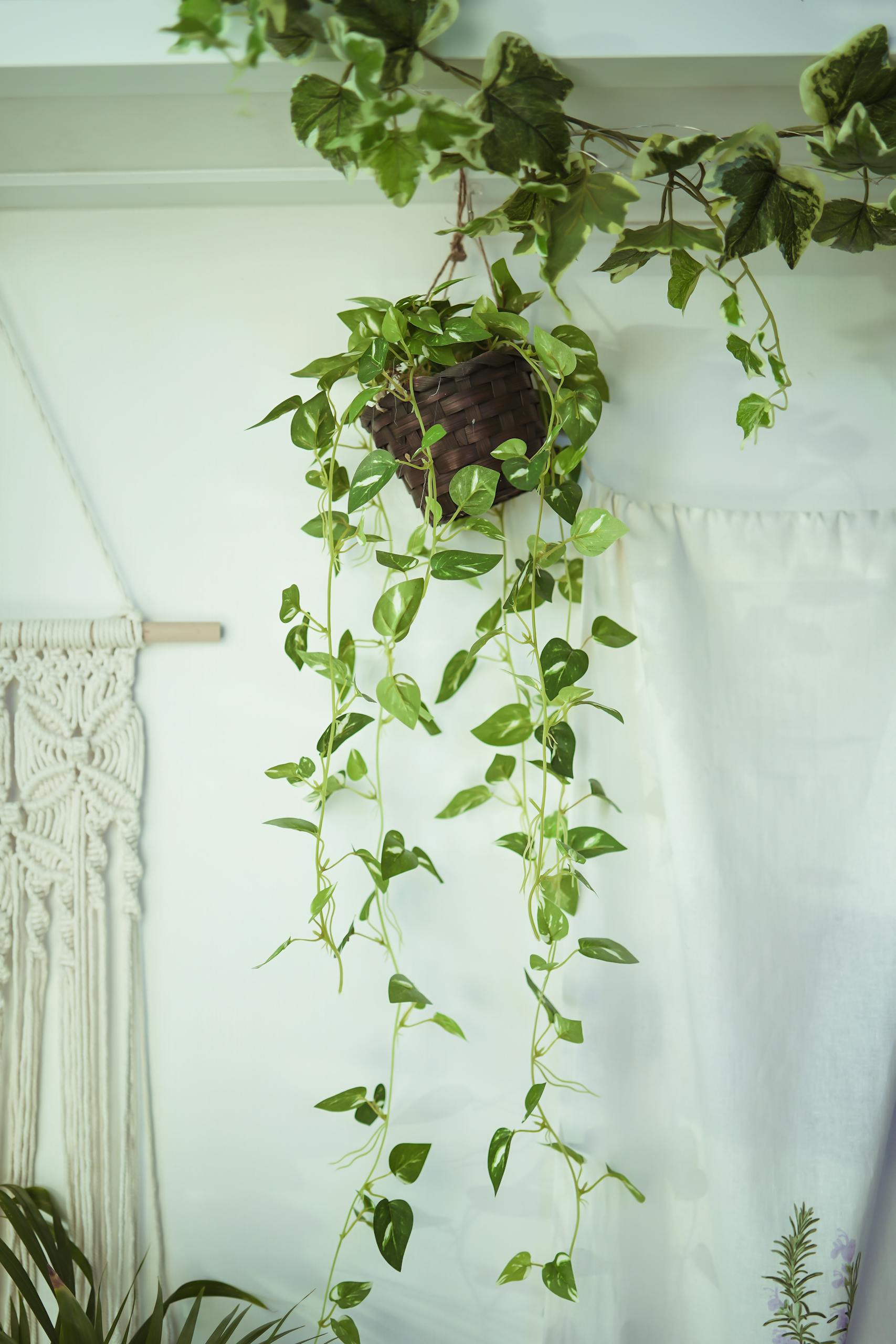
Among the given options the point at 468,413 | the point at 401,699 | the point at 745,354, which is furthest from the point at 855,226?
the point at 401,699

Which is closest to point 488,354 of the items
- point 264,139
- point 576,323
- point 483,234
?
point 483,234

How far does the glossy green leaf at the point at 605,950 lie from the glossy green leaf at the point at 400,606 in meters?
0.37

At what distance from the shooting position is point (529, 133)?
Answer: 70 centimetres

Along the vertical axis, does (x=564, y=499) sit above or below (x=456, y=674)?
above

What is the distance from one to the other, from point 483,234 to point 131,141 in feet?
1.34

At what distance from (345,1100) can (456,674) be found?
48 cm

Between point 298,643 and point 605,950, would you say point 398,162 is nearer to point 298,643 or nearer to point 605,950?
point 298,643

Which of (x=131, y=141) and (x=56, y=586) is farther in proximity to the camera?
(x=56, y=586)

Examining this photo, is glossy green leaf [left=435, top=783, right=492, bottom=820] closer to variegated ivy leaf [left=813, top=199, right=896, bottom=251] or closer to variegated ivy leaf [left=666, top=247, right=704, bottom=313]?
variegated ivy leaf [left=666, top=247, right=704, bottom=313]

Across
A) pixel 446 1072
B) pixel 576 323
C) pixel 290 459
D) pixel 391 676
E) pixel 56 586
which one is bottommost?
pixel 446 1072

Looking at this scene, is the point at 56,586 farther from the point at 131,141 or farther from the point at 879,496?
the point at 879,496

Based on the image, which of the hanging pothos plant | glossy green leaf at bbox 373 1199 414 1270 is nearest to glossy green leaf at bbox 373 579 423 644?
the hanging pothos plant

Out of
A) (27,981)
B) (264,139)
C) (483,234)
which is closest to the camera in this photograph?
(483,234)

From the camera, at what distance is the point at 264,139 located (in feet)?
2.92
